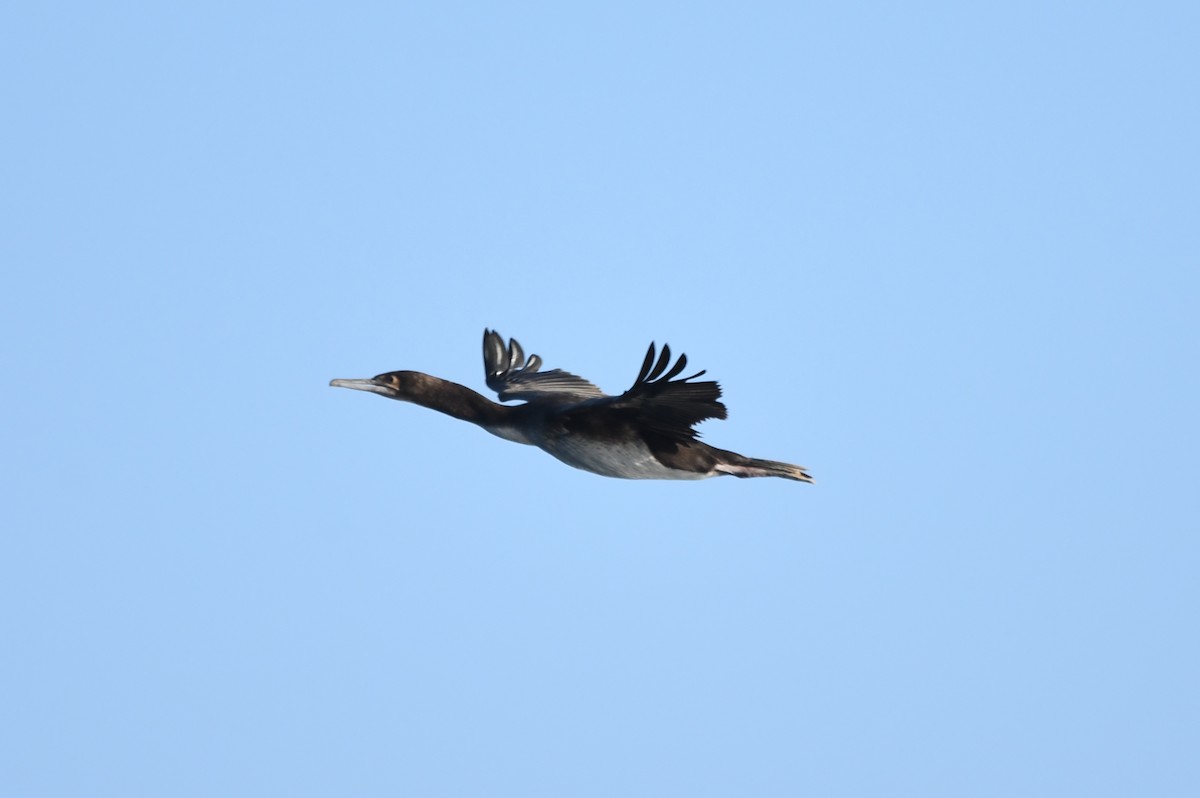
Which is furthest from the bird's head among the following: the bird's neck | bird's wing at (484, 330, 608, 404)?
bird's wing at (484, 330, 608, 404)

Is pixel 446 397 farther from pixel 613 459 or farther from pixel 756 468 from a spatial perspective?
pixel 756 468

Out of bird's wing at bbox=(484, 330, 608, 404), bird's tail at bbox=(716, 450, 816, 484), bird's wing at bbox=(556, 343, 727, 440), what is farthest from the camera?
bird's wing at bbox=(484, 330, 608, 404)

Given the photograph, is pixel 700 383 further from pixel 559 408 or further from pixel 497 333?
pixel 497 333

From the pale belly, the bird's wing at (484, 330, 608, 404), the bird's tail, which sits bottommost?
the pale belly

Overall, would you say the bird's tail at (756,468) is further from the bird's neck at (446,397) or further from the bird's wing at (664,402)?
the bird's neck at (446,397)

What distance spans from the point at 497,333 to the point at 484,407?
4.38 metres

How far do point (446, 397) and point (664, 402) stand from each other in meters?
3.42

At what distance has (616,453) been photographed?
17984mm

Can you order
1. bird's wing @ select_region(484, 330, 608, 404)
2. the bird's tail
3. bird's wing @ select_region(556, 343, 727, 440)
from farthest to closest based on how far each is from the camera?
Answer: bird's wing @ select_region(484, 330, 608, 404) → the bird's tail → bird's wing @ select_region(556, 343, 727, 440)

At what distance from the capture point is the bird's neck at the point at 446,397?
19.0m

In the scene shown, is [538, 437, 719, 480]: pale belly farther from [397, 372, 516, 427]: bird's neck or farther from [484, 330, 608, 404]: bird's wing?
[484, 330, 608, 404]: bird's wing

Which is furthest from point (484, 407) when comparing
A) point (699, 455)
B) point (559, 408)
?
point (699, 455)

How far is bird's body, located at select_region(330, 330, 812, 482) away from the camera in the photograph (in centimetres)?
1658

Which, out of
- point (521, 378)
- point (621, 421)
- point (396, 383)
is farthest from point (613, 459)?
point (521, 378)
